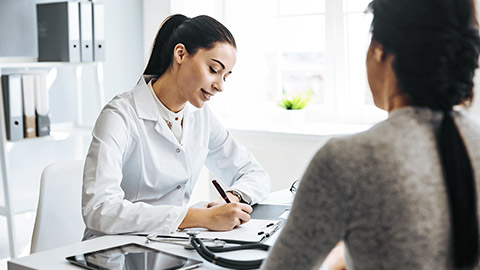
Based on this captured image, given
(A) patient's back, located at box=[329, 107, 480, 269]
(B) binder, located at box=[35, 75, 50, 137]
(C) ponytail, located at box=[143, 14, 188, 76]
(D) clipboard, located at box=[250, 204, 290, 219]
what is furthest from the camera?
(B) binder, located at box=[35, 75, 50, 137]

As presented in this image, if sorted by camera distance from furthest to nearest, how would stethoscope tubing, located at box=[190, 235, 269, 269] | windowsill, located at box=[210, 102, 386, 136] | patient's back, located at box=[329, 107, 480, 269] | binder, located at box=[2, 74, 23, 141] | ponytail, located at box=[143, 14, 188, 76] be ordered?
windowsill, located at box=[210, 102, 386, 136] → binder, located at box=[2, 74, 23, 141] → ponytail, located at box=[143, 14, 188, 76] → stethoscope tubing, located at box=[190, 235, 269, 269] → patient's back, located at box=[329, 107, 480, 269]

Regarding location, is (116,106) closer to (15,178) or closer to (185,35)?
(185,35)

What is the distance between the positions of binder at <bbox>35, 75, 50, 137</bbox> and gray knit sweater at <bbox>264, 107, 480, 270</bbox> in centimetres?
224

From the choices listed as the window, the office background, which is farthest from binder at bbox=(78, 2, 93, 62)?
the window

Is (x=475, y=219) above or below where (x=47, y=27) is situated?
below

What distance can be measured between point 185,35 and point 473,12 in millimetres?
1301

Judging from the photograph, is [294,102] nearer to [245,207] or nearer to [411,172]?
[245,207]

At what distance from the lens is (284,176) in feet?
10.6

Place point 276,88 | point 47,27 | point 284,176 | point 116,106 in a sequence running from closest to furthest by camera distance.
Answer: point 116,106, point 47,27, point 284,176, point 276,88

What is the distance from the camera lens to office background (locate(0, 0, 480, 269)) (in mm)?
3047

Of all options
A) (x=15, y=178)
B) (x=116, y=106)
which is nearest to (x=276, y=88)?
(x=15, y=178)

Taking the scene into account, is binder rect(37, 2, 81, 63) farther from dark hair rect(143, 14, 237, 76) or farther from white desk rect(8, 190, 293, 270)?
white desk rect(8, 190, 293, 270)

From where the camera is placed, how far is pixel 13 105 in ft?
8.84

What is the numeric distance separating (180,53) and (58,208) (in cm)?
65
